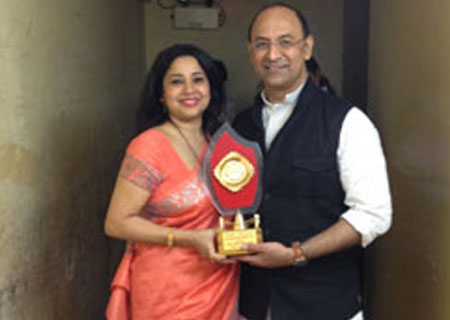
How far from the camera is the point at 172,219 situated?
1.49 metres

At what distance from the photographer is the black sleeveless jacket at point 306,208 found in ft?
4.71

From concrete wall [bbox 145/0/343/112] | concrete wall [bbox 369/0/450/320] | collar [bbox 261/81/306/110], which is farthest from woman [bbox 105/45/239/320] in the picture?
concrete wall [bbox 145/0/343/112]

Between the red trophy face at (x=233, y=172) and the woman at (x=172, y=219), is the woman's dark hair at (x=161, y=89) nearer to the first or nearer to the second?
the woman at (x=172, y=219)

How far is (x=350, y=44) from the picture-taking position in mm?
3186

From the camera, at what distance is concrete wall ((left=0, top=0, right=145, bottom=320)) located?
4.88 ft

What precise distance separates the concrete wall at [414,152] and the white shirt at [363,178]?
25cm

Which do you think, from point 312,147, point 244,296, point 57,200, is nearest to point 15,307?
point 57,200

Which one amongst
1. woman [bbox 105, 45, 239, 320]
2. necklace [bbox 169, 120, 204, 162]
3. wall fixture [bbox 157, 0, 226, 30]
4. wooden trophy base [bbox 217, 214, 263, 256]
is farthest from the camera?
wall fixture [bbox 157, 0, 226, 30]

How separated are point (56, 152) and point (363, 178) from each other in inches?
44.0

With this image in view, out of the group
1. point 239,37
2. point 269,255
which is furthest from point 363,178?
point 239,37

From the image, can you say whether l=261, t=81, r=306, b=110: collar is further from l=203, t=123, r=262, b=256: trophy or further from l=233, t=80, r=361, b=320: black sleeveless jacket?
l=203, t=123, r=262, b=256: trophy

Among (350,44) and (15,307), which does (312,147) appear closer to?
(15,307)

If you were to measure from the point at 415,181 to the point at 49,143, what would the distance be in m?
1.34

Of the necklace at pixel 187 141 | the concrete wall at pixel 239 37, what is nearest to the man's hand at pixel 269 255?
the necklace at pixel 187 141
